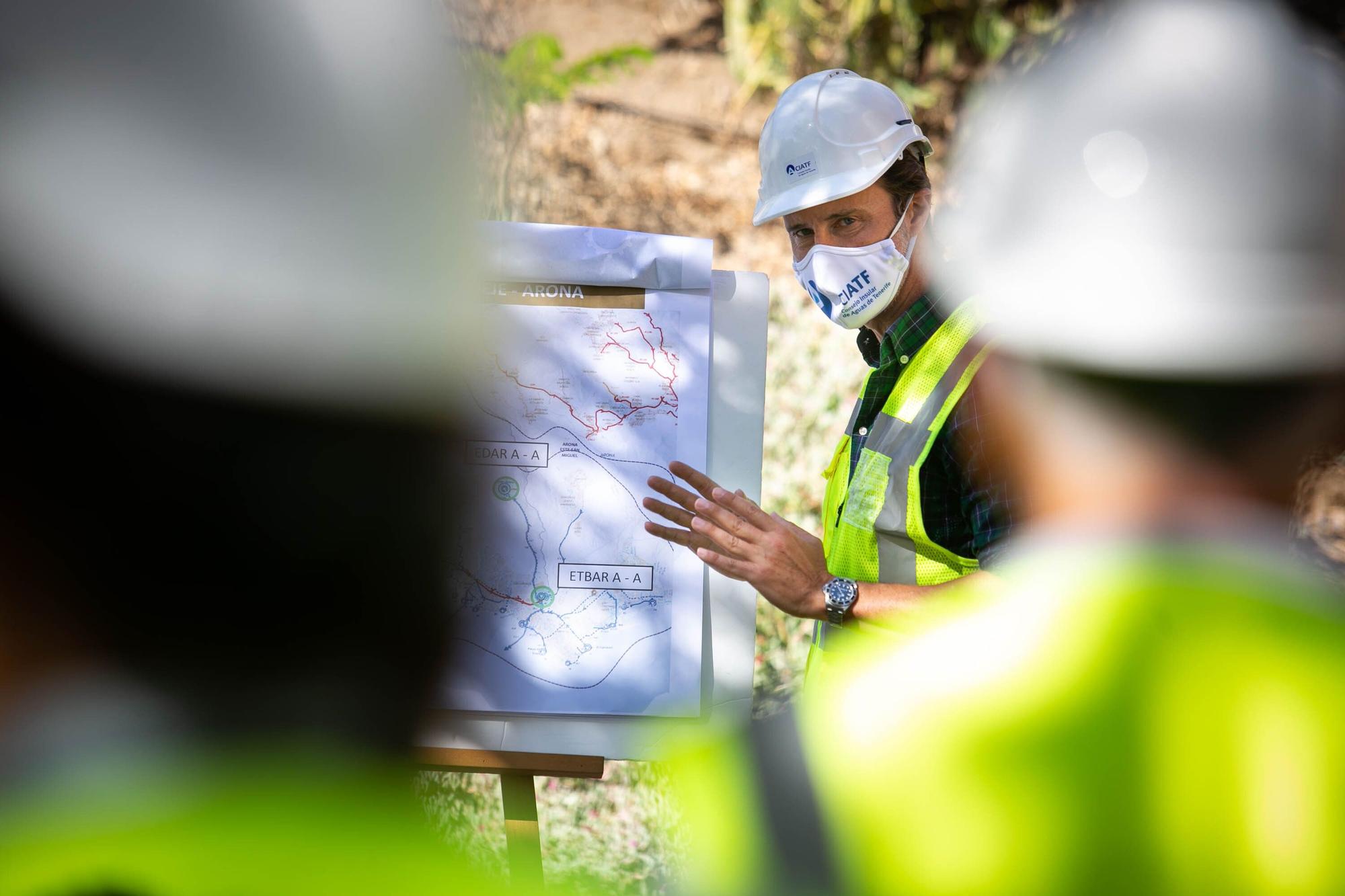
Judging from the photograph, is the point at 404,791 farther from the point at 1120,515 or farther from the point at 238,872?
the point at 1120,515

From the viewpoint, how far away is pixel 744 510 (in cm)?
172

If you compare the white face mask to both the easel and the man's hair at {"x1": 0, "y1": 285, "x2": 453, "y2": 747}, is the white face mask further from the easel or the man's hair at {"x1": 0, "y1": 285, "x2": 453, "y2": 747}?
the man's hair at {"x1": 0, "y1": 285, "x2": 453, "y2": 747}

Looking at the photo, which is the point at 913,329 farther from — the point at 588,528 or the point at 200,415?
the point at 200,415

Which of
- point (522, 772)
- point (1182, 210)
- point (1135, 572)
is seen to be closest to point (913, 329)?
point (522, 772)

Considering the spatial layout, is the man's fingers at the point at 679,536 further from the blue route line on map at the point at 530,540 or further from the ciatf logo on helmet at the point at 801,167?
the ciatf logo on helmet at the point at 801,167

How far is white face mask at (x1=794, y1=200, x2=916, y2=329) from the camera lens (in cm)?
185

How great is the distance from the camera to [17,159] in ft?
1.28

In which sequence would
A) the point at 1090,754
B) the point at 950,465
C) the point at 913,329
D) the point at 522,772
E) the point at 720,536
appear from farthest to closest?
the point at 522,772, the point at 913,329, the point at 720,536, the point at 950,465, the point at 1090,754

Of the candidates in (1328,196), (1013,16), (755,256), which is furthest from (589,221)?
(1328,196)

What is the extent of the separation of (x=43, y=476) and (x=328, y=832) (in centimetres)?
18

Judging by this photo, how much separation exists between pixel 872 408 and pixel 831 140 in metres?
0.49

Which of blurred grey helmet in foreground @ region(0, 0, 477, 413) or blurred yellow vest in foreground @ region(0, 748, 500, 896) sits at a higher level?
blurred grey helmet in foreground @ region(0, 0, 477, 413)

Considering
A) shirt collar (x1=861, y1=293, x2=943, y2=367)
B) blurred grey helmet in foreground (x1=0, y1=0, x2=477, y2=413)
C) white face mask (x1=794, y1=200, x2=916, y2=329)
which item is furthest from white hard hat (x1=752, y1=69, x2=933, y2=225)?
blurred grey helmet in foreground (x1=0, y1=0, x2=477, y2=413)

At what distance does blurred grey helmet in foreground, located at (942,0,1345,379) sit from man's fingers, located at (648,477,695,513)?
1202 mm
